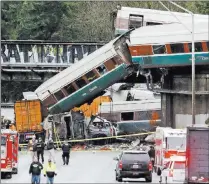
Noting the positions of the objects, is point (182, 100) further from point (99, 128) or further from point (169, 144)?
point (169, 144)

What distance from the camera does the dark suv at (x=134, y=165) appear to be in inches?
1372

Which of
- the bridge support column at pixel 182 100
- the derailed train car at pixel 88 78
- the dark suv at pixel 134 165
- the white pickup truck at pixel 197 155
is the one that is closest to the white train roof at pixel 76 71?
the derailed train car at pixel 88 78

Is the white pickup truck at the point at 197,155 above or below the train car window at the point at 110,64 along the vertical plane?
below

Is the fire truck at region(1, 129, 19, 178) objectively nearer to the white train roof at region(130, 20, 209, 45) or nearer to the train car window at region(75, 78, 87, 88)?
the white train roof at region(130, 20, 209, 45)

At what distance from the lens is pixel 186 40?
5500cm

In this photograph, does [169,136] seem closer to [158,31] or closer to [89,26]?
[158,31]

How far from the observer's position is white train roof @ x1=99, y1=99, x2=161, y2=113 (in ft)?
202

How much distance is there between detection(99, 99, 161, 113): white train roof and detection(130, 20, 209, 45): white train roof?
7.10 meters

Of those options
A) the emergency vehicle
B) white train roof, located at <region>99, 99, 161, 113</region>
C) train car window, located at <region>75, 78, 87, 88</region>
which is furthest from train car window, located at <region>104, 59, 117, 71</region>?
the emergency vehicle

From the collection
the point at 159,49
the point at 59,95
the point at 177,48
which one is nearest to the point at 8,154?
the point at 159,49

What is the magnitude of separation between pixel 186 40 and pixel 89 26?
43.0 meters

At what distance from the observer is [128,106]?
6175 centimetres

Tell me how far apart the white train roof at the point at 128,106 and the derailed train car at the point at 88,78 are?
3866 mm

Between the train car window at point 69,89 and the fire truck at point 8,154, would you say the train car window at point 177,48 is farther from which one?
the fire truck at point 8,154
